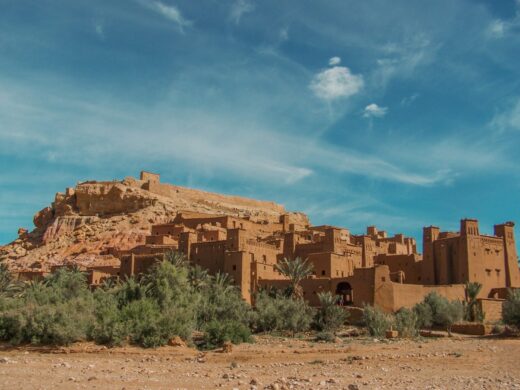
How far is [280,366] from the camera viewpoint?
21438 millimetres

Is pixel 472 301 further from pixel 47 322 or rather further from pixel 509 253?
pixel 47 322

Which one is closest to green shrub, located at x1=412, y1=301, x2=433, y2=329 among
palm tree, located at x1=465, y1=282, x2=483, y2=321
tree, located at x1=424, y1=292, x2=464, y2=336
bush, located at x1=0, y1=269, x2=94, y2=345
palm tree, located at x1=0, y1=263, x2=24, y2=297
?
tree, located at x1=424, y1=292, x2=464, y2=336

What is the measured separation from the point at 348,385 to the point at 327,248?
86.6 ft

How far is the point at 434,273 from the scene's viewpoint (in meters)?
43.0

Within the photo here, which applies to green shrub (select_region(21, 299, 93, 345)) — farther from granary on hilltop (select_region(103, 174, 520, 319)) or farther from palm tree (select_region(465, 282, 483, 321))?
palm tree (select_region(465, 282, 483, 321))

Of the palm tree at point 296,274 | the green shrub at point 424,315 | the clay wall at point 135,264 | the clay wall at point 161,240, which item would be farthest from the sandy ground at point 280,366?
the clay wall at point 161,240

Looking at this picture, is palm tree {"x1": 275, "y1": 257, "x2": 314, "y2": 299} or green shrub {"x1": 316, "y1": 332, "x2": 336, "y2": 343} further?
palm tree {"x1": 275, "y1": 257, "x2": 314, "y2": 299}

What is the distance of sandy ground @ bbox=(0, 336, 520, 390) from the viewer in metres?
17.7

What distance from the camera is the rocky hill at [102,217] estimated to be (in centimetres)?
5681

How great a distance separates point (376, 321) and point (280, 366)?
1213 cm

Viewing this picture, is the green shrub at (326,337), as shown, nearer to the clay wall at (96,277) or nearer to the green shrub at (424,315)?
the green shrub at (424,315)

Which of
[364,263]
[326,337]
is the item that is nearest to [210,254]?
[364,263]

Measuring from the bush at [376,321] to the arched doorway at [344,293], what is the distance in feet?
14.7

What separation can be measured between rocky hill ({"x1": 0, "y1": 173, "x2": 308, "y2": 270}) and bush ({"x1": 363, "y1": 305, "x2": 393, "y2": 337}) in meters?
24.8
